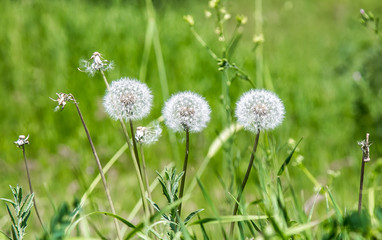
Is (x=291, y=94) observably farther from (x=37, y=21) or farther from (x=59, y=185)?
(x=37, y=21)

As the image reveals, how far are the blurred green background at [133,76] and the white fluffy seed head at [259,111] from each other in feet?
4.70

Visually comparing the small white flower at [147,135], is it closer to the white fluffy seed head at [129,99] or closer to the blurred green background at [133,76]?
the white fluffy seed head at [129,99]

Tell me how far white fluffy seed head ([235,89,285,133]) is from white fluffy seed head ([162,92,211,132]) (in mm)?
97

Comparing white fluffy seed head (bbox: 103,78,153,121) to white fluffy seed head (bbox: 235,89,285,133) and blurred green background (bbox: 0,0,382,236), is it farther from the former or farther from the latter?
blurred green background (bbox: 0,0,382,236)

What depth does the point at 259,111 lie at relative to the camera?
1137 mm

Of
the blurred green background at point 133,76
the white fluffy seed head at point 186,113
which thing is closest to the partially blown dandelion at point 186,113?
the white fluffy seed head at point 186,113

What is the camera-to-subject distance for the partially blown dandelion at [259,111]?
1126 mm

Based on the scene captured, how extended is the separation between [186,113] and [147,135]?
0.12 meters

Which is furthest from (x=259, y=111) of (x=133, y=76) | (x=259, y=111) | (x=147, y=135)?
(x=133, y=76)

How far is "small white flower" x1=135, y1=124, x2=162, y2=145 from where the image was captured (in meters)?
1.08

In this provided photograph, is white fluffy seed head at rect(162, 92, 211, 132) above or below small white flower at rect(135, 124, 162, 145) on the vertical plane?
above

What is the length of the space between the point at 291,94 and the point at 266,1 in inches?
141

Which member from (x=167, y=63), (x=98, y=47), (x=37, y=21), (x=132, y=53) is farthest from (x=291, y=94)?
(x=37, y=21)

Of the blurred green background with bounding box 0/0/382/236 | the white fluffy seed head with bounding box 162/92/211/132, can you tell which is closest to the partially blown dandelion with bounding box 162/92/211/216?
the white fluffy seed head with bounding box 162/92/211/132
